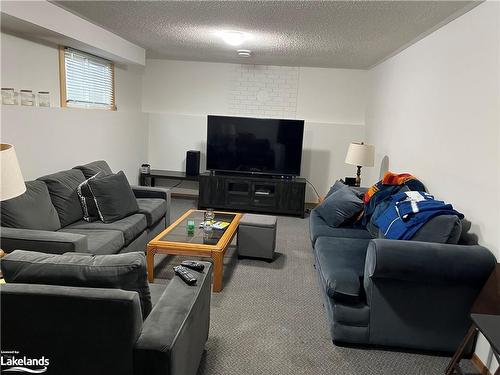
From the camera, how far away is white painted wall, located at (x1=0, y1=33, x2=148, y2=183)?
10.7 feet

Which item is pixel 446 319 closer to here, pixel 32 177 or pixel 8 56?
pixel 32 177

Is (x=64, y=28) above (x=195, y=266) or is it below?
above

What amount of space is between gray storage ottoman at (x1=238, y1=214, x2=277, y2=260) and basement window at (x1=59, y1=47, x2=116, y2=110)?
240 cm

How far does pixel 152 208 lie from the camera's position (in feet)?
13.1

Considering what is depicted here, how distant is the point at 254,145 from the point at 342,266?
3.42 meters

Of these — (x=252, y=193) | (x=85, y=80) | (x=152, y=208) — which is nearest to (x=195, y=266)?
(x=152, y=208)

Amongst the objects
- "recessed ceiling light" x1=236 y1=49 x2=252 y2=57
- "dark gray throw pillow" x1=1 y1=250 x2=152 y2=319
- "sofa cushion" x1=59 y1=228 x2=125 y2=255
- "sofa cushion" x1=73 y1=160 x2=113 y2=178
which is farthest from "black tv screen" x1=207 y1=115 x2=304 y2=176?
"dark gray throw pillow" x1=1 y1=250 x2=152 y2=319

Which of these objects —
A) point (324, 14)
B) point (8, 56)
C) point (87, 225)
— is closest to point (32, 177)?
point (87, 225)

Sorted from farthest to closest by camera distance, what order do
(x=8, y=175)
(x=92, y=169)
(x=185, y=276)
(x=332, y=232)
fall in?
(x=92, y=169), (x=332, y=232), (x=185, y=276), (x=8, y=175)

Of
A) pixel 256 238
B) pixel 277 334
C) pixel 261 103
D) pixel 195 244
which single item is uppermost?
pixel 261 103

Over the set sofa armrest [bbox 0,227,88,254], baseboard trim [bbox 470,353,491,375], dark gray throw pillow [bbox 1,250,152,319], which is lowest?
baseboard trim [bbox 470,353,491,375]

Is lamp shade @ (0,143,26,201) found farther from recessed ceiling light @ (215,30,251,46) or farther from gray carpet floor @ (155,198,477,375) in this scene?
recessed ceiling light @ (215,30,251,46)

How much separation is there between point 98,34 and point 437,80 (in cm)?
346

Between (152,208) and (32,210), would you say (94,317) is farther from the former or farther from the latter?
(152,208)
